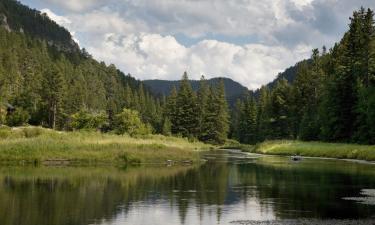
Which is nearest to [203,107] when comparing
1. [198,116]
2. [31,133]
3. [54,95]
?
[198,116]

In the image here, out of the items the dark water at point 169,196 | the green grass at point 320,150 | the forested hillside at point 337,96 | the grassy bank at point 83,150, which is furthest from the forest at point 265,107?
the dark water at point 169,196

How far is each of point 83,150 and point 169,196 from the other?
77.9 feet

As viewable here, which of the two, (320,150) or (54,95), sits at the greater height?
(54,95)

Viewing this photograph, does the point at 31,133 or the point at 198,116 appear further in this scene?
the point at 198,116

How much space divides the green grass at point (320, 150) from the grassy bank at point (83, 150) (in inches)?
847

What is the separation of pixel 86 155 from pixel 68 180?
14.8m

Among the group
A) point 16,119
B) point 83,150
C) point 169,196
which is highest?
point 16,119

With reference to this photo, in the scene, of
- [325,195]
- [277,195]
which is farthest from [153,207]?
[325,195]

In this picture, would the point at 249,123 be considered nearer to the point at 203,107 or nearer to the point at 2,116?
the point at 203,107

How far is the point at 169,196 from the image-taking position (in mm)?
27375

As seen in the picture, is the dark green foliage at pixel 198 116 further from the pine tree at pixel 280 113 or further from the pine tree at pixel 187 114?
the pine tree at pixel 280 113

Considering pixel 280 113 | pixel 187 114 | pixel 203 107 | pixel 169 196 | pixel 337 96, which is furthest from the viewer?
pixel 203 107

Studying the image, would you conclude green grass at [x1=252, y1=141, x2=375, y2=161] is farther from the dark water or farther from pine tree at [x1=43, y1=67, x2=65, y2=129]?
pine tree at [x1=43, y1=67, x2=65, y2=129]

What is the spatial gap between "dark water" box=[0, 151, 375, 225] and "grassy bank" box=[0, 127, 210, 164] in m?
5.40
